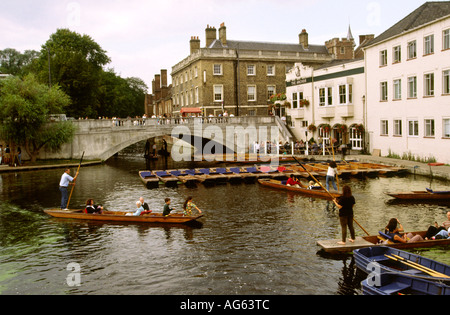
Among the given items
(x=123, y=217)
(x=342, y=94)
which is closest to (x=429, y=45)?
(x=342, y=94)

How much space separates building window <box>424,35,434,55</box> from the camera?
29594 millimetres

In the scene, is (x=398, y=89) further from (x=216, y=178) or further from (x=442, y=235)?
(x=442, y=235)

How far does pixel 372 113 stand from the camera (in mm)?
37000

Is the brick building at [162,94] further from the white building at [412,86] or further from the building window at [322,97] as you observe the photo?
the white building at [412,86]

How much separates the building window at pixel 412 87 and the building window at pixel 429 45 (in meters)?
2.25

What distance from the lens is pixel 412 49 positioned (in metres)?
31.8

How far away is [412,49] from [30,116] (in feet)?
111

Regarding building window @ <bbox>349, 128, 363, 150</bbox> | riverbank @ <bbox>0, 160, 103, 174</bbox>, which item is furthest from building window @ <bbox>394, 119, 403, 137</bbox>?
riverbank @ <bbox>0, 160, 103, 174</bbox>

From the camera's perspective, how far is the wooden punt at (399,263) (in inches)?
394

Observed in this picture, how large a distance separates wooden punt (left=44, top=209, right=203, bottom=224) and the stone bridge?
2345 centimetres

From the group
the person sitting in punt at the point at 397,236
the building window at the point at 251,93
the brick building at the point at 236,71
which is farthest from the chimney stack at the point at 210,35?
the person sitting in punt at the point at 397,236

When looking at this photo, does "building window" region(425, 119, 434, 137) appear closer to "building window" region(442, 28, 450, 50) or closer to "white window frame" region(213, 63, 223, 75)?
"building window" region(442, 28, 450, 50)

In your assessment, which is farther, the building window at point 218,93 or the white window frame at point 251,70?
the white window frame at point 251,70
